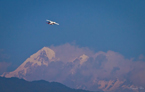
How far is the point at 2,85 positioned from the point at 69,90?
56371 mm

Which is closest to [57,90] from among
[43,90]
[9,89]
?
[43,90]

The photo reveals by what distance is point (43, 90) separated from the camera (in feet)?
650

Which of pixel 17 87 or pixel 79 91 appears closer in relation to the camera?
pixel 79 91

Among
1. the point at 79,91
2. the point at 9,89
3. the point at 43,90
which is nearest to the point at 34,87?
the point at 43,90

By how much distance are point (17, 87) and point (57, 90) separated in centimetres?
3410

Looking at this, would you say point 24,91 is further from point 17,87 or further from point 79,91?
point 79,91

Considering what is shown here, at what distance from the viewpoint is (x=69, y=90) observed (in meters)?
189

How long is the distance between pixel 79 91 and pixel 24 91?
45492 mm

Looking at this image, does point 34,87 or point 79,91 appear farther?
point 34,87

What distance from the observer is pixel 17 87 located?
19950cm

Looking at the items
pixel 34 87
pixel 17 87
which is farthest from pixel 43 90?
pixel 17 87

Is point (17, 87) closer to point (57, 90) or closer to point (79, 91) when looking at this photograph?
point (57, 90)

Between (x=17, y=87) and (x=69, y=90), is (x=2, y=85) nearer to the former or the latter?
(x=17, y=87)

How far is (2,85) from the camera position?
19550 centimetres
